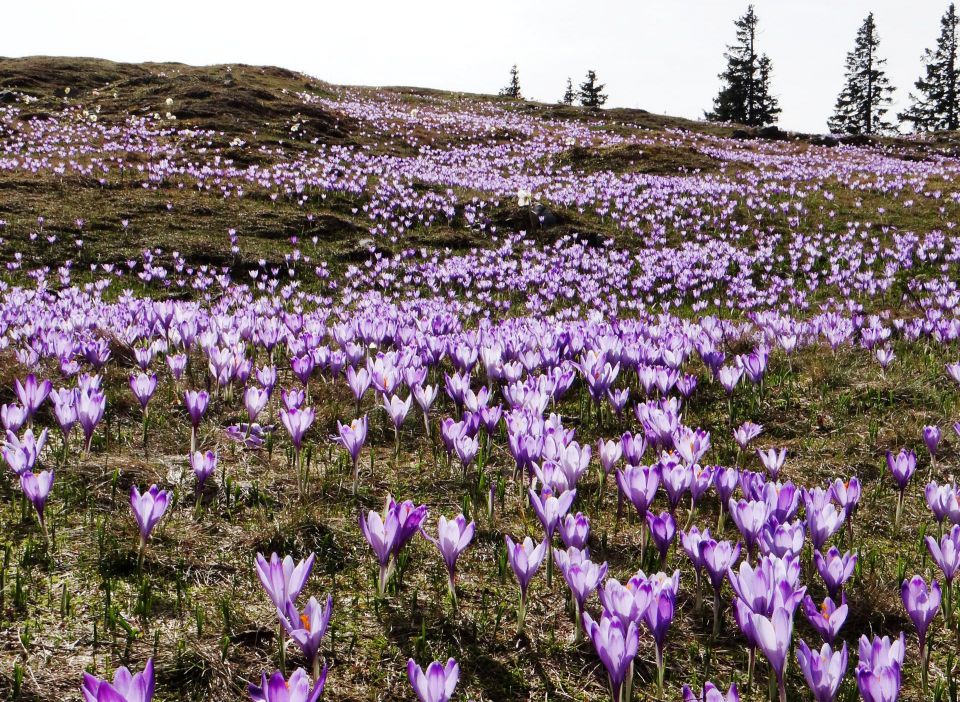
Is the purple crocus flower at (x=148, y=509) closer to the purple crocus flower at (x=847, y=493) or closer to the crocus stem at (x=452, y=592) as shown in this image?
the crocus stem at (x=452, y=592)

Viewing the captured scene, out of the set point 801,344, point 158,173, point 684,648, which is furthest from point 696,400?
point 158,173

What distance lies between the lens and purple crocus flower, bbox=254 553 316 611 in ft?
6.07

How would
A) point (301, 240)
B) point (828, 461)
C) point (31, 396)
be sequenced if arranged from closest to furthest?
point (31, 396)
point (828, 461)
point (301, 240)

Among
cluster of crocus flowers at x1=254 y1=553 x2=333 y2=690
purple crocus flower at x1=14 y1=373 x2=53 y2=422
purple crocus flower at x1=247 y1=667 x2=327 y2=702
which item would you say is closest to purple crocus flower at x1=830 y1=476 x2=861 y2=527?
cluster of crocus flowers at x1=254 y1=553 x2=333 y2=690

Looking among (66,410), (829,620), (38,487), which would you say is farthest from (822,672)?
(66,410)

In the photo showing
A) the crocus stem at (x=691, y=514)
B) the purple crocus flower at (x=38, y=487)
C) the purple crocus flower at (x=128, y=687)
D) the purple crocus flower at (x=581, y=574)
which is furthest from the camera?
the crocus stem at (x=691, y=514)

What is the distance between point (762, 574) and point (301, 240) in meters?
15.0

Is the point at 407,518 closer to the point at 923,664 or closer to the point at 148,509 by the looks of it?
the point at 148,509

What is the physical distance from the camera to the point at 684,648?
238 cm

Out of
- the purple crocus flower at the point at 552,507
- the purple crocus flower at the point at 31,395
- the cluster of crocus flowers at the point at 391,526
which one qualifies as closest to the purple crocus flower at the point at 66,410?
the purple crocus flower at the point at 31,395

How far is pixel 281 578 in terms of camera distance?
74.2 inches

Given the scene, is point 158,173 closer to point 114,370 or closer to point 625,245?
point 625,245

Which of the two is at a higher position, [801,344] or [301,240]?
[301,240]

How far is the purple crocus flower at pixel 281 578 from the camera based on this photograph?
6.07 ft
